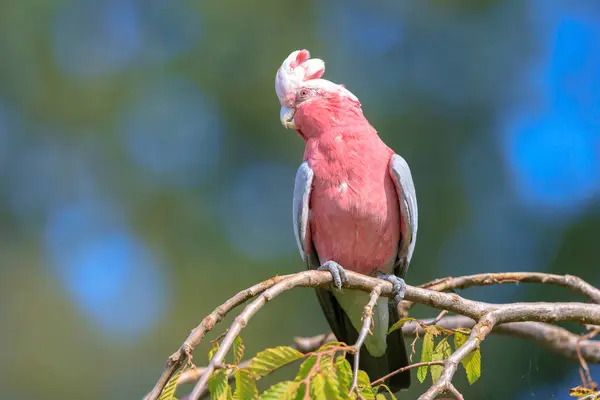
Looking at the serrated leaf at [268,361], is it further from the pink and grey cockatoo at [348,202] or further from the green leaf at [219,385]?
the pink and grey cockatoo at [348,202]

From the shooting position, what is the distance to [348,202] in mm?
3865

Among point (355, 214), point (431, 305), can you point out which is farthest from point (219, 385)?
point (355, 214)

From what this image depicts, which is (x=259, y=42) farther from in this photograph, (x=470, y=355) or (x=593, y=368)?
(x=470, y=355)

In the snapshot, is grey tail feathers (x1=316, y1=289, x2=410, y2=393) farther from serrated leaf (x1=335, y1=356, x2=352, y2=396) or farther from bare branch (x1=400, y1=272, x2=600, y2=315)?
serrated leaf (x1=335, y1=356, x2=352, y2=396)

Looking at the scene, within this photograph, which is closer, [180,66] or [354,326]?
[354,326]

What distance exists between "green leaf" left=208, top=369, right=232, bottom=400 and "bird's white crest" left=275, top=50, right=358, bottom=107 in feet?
7.82

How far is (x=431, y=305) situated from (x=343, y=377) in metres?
1.15

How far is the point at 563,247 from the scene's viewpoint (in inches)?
307

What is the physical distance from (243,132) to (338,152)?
6.96 metres

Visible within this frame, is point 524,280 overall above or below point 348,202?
below

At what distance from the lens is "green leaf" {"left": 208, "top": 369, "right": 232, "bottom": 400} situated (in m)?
2.09

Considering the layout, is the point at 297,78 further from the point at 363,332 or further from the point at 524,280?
the point at 363,332

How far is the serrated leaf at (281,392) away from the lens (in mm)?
1903

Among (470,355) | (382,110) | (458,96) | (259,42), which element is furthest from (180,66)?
(470,355)
